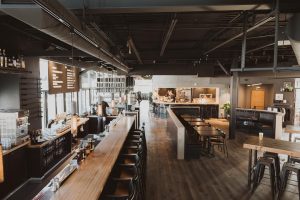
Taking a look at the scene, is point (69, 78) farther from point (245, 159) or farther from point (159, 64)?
point (245, 159)

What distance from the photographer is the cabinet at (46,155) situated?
18.2ft

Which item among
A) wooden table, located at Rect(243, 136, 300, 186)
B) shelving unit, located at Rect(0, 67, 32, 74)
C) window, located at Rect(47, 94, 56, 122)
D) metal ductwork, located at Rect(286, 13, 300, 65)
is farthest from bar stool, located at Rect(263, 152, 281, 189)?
window, located at Rect(47, 94, 56, 122)

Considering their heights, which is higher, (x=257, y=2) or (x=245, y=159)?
(x=257, y=2)

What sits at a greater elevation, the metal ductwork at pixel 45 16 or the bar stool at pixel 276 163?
the metal ductwork at pixel 45 16

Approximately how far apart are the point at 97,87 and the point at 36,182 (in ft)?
31.1

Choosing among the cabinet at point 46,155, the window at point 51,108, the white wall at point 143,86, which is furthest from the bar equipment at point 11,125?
the white wall at point 143,86

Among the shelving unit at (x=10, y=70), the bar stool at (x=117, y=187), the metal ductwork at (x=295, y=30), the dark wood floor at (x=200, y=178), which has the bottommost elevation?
the dark wood floor at (x=200, y=178)

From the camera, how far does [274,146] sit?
4973 millimetres

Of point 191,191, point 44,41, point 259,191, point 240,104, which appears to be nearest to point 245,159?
point 259,191

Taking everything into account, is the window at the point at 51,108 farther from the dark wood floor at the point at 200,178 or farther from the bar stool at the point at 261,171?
the bar stool at the point at 261,171

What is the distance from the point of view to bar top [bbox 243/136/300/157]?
4658mm

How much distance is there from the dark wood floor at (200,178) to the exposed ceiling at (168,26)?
3.20 meters

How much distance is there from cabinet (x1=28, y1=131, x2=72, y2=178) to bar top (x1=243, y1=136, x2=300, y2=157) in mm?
4823

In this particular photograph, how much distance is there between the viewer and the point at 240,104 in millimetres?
16156
